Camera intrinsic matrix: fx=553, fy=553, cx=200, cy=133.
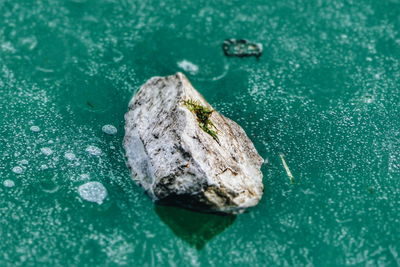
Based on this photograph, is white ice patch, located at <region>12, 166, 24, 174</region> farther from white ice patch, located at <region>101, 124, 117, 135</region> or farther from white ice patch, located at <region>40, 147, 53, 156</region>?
white ice patch, located at <region>101, 124, 117, 135</region>

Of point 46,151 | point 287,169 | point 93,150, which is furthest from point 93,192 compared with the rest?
point 287,169

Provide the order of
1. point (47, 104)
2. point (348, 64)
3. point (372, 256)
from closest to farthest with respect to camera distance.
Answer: point (372, 256)
point (47, 104)
point (348, 64)

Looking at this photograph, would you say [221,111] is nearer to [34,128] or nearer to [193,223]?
[193,223]

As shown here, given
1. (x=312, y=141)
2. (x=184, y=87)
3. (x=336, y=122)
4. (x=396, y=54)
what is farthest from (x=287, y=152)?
(x=396, y=54)

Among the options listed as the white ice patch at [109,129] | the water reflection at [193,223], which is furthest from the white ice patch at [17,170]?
the water reflection at [193,223]

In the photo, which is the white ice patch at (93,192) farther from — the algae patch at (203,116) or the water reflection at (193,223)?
the algae patch at (203,116)

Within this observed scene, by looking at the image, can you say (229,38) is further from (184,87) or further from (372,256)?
(372,256)

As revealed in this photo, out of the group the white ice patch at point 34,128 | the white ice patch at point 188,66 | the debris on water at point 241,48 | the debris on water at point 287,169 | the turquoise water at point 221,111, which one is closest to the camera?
the turquoise water at point 221,111
